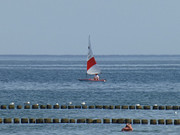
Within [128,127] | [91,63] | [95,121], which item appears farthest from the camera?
[91,63]

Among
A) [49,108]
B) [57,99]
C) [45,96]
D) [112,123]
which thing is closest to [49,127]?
[112,123]

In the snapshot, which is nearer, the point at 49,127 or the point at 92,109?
the point at 49,127

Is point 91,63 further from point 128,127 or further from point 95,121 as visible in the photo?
point 128,127

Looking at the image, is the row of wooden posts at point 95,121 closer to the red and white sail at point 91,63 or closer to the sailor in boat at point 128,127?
the sailor in boat at point 128,127

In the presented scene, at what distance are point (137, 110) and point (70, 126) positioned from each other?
18.5 meters

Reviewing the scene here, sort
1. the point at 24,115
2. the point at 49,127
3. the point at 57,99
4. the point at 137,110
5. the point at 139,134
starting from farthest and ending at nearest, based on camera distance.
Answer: the point at 57,99 < the point at 137,110 < the point at 24,115 < the point at 49,127 < the point at 139,134

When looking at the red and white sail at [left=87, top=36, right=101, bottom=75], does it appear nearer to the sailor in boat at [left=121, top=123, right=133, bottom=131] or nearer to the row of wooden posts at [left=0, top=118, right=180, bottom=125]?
the row of wooden posts at [left=0, top=118, right=180, bottom=125]

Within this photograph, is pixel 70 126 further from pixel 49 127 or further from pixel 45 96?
pixel 45 96

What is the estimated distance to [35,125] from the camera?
64.9m

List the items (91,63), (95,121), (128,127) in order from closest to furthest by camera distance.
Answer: (128,127) < (95,121) < (91,63)

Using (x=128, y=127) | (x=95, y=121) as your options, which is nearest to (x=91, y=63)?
(x=95, y=121)

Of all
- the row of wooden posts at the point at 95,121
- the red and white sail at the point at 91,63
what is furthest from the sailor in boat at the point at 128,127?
the red and white sail at the point at 91,63

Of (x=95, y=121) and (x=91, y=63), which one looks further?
(x=91, y=63)

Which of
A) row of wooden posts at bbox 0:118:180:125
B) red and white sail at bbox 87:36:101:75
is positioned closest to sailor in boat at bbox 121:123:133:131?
row of wooden posts at bbox 0:118:180:125
